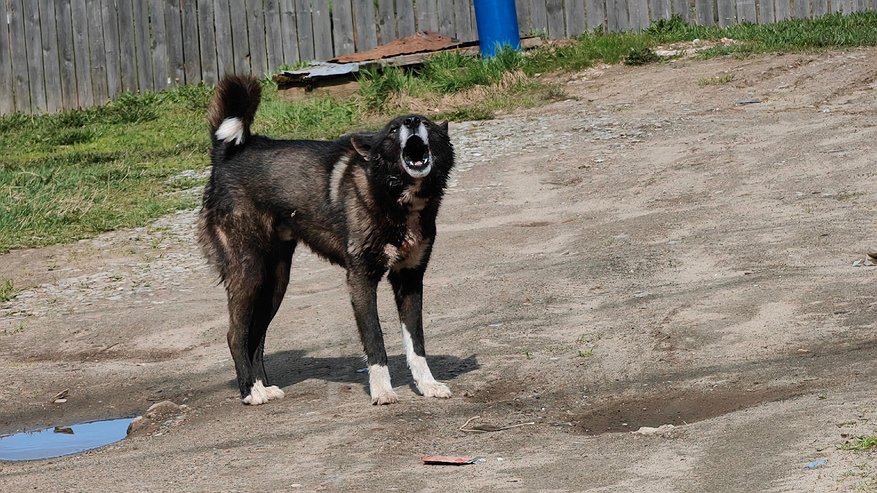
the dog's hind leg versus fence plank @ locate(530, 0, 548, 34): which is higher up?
fence plank @ locate(530, 0, 548, 34)

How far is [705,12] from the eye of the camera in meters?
17.7

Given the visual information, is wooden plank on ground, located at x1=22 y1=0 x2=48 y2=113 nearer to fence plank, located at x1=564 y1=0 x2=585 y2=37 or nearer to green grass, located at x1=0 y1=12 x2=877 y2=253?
green grass, located at x1=0 y1=12 x2=877 y2=253


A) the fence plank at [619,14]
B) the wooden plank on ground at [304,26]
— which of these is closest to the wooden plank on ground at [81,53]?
the wooden plank on ground at [304,26]

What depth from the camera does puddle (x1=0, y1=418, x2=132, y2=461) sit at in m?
6.91

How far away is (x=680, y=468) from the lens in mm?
5371

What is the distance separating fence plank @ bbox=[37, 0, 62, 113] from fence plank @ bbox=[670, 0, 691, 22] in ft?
26.7

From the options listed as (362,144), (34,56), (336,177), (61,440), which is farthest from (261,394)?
(34,56)

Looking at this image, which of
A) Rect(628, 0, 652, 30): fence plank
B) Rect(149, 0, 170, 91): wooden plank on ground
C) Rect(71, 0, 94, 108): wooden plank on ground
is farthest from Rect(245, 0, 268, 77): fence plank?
Rect(628, 0, 652, 30): fence plank

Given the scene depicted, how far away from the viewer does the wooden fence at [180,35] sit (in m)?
18.1

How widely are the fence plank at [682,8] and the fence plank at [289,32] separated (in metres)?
4.96

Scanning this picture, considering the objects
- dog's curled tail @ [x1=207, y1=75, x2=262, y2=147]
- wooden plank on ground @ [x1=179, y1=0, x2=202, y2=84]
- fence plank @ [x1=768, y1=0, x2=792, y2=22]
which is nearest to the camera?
dog's curled tail @ [x1=207, y1=75, x2=262, y2=147]

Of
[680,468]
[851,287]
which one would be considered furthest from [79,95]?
[680,468]

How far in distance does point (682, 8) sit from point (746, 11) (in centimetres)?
82

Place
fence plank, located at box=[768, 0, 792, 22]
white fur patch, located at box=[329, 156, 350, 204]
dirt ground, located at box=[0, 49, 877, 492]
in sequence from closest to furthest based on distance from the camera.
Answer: dirt ground, located at box=[0, 49, 877, 492]
white fur patch, located at box=[329, 156, 350, 204]
fence plank, located at box=[768, 0, 792, 22]
